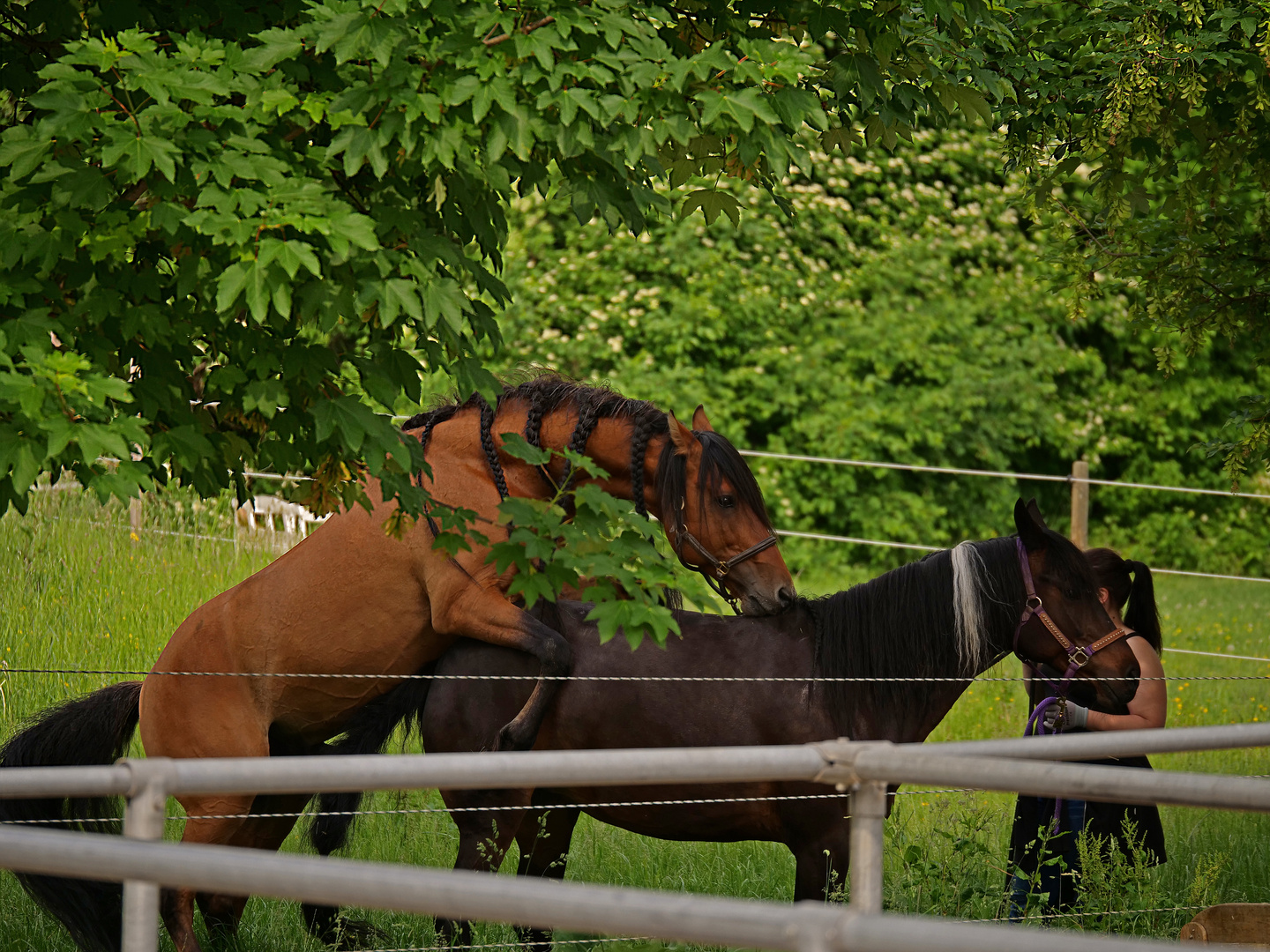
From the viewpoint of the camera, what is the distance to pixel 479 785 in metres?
1.82

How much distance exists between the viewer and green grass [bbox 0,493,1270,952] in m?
4.86

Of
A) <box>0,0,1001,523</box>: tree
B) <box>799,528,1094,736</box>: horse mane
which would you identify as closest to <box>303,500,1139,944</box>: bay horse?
<box>799,528,1094,736</box>: horse mane

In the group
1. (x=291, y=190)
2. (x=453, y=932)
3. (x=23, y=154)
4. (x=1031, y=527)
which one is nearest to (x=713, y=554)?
(x=1031, y=527)

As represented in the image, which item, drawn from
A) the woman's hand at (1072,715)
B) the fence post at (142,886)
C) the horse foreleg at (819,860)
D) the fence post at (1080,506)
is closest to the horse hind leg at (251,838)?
the horse foreleg at (819,860)

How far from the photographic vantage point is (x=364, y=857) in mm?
5895

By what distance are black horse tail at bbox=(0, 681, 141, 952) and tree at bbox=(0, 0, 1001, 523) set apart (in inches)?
63.7

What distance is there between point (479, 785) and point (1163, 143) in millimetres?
4749

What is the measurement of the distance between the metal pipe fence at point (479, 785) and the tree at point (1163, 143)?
13.0 ft

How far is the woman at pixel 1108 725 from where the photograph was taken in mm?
4707

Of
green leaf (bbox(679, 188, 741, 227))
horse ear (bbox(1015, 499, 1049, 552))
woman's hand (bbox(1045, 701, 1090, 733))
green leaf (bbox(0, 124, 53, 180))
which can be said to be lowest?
woman's hand (bbox(1045, 701, 1090, 733))

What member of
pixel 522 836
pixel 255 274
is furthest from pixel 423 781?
pixel 522 836

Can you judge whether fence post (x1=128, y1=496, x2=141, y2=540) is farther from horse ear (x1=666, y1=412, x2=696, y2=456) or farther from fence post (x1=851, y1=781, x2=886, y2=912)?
fence post (x1=851, y1=781, x2=886, y2=912)

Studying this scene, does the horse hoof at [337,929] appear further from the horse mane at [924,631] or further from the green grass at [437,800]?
the horse mane at [924,631]

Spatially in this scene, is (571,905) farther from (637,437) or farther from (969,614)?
(637,437)
